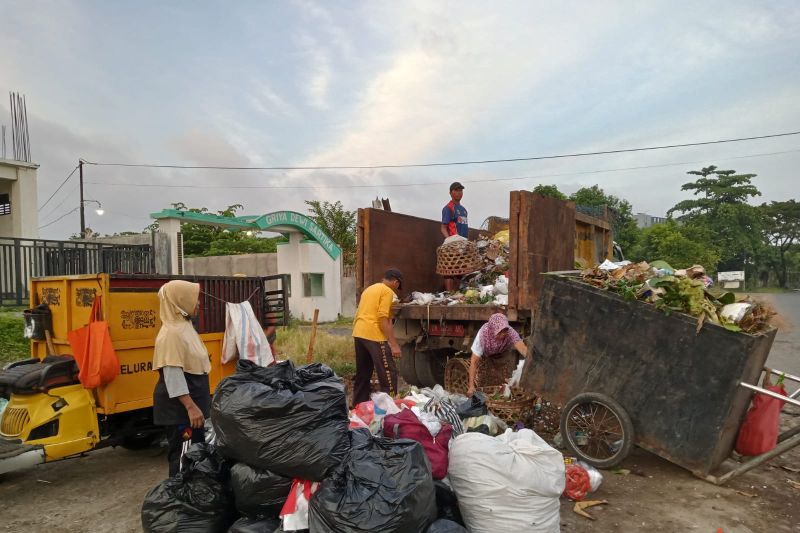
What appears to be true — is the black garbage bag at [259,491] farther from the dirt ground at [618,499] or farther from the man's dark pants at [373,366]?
the man's dark pants at [373,366]

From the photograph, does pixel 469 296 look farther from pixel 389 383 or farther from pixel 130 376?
pixel 130 376

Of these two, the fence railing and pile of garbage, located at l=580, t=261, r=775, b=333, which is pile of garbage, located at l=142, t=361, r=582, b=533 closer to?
pile of garbage, located at l=580, t=261, r=775, b=333

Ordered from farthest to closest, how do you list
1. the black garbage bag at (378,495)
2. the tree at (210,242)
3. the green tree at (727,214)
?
1. the green tree at (727,214)
2. the tree at (210,242)
3. the black garbage bag at (378,495)

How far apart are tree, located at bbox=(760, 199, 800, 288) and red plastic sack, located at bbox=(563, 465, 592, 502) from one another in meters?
53.7

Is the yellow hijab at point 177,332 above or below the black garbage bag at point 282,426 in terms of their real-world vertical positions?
above

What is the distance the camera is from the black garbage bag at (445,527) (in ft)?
7.88

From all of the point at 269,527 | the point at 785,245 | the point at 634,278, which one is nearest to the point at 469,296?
the point at 634,278

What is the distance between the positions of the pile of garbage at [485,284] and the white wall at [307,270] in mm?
9627

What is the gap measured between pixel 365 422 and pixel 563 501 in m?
1.31

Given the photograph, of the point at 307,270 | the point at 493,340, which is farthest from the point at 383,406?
the point at 307,270

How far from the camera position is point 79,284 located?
402cm

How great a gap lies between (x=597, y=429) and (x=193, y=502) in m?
2.60

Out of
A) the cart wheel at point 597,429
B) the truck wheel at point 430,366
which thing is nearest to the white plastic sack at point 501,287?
the truck wheel at point 430,366

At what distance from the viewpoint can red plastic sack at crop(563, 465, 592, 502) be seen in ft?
10.9
